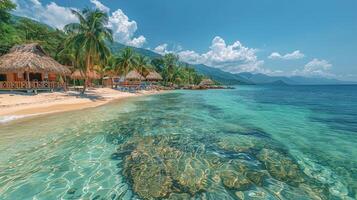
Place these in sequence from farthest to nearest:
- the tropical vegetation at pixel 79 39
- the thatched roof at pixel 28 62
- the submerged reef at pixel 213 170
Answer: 1. the tropical vegetation at pixel 79 39
2. the thatched roof at pixel 28 62
3. the submerged reef at pixel 213 170

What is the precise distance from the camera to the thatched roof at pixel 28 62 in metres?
18.1

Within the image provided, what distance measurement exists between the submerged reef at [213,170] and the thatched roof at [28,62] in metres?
16.1

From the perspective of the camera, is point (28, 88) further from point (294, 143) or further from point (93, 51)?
point (294, 143)

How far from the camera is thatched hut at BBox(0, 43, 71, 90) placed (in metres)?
18.2

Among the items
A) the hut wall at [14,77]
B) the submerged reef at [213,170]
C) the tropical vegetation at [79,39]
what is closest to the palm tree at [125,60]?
the tropical vegetation at [79,39]

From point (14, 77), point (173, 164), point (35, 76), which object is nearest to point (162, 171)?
point (173, 164)

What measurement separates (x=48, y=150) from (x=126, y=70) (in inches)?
Answer: 1390

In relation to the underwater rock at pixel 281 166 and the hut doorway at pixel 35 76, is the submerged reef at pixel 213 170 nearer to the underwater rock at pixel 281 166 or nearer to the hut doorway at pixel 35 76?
the underwater rock at pixel 281 166

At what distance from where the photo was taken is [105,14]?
23.0 m

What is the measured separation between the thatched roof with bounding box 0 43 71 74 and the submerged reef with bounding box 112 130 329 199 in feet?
52.9

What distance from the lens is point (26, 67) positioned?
17984 millimetres

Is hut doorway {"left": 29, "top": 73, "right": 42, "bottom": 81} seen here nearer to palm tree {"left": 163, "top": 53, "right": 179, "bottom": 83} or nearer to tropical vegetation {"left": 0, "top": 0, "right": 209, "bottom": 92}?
tropical vegetation {"left": 0, "top": 0, "right": 209, "bottom": 92}

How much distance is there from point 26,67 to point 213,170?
63.0ft

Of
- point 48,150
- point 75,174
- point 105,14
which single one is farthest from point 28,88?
point 75,174
